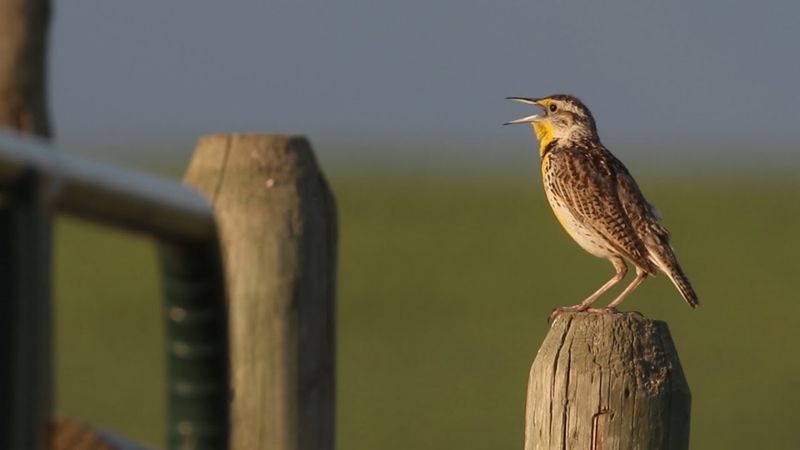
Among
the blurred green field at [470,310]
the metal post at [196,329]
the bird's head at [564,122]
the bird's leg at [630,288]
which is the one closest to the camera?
the metal post at [196,329]

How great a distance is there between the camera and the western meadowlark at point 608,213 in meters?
7.90

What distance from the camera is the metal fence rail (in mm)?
1683

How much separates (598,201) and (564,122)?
109 cm

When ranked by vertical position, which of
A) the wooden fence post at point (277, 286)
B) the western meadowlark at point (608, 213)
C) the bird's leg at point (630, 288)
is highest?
the wooden fence post at point (277, 286)

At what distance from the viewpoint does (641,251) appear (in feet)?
25.9

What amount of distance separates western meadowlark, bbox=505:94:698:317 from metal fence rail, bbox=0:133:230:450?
5630 mm

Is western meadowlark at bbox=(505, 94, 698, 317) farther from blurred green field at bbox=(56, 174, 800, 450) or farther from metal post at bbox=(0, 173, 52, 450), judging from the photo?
blurred green field at bbox=(56, 174, 800, 450)

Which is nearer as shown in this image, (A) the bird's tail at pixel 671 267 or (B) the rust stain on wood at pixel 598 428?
(B) the rust stain on wood at pixel 598 428

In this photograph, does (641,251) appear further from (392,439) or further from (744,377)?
(744,377)

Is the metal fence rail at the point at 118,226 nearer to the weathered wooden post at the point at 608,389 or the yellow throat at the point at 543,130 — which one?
the weathered wooden post at the point at 608,389

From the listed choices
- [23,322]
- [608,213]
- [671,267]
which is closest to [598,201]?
[608,213]

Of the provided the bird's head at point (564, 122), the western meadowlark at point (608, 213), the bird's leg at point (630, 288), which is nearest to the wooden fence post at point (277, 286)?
the bird's leg at point (630, 288)

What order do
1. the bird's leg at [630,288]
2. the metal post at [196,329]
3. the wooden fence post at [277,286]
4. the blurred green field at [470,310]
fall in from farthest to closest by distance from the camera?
the blurred green field at [470,310]
the bird's leg at [630,288]
the wooden fence post at [277,286]
the metal post at [196,329]

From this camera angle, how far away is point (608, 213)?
26.4 ft
